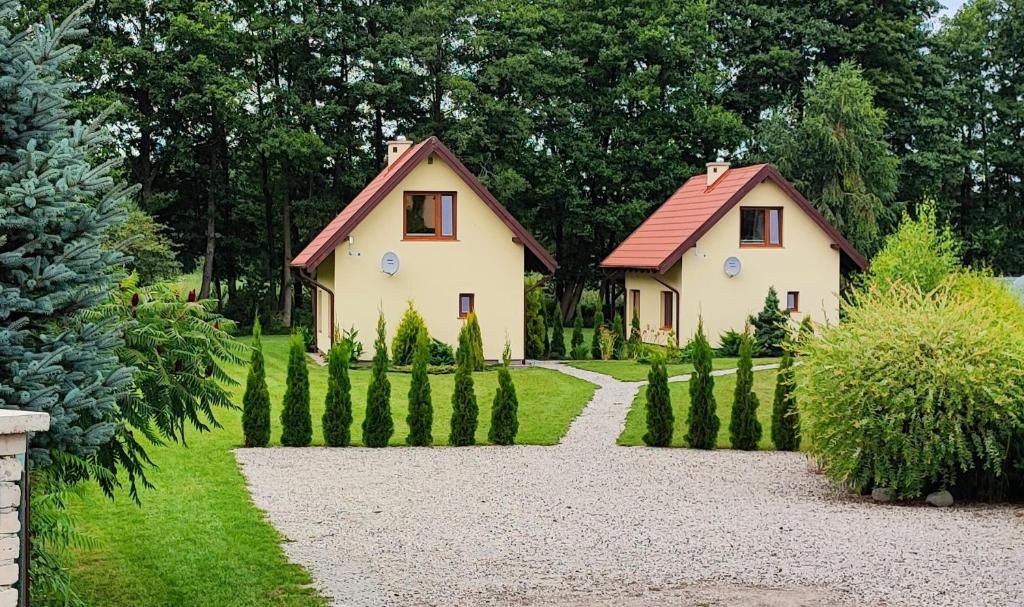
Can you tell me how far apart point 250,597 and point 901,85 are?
39.7 meters

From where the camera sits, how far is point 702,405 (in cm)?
1639

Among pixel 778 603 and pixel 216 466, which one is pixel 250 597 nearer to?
pixel 778 603

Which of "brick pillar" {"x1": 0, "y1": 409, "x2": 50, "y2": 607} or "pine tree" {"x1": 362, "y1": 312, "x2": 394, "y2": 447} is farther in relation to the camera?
"pine tree" {"x1": 362, "y1": 312, "x2": 394, "y2": 447}

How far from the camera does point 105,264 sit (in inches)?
261

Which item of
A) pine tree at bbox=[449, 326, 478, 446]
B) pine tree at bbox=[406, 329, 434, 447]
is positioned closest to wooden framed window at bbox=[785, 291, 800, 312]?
pine tree at bbox=[449, 326, 478, 446]

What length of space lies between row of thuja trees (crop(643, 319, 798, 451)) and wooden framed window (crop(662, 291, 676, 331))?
45.0ft

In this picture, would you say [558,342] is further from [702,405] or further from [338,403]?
[338,403]

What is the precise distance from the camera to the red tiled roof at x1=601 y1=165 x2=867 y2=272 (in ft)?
95.0

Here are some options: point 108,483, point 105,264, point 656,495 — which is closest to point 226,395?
point 108,483

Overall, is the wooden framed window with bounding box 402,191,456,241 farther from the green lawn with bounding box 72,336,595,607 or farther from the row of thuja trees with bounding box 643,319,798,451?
the row of thuja trees with bounding box 643,319,798,451

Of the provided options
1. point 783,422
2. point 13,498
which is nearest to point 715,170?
point 783,422

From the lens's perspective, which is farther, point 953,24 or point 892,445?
point 953,24

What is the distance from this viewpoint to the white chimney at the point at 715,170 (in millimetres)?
31859

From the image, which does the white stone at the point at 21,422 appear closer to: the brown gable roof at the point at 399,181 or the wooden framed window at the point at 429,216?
the brown gable roof at the point at 399,181
